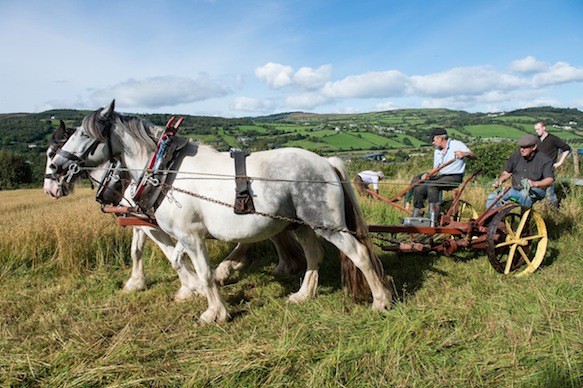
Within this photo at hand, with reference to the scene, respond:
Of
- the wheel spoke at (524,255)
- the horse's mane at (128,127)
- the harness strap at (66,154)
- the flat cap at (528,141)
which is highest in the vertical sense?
the horse's mane at (128,127)

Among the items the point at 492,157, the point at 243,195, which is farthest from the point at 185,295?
the point at 492,157

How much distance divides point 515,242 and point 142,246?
4.71 meters

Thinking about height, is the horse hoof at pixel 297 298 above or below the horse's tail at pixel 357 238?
below

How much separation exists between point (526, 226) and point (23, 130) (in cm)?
9048

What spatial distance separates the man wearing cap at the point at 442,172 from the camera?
5.26 meters

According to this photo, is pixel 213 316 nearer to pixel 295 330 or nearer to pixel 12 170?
pixel 295 330

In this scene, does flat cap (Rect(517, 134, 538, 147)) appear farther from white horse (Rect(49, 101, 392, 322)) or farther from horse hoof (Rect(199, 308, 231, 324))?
horse hoof (Rect(199, 308, 231, 324))

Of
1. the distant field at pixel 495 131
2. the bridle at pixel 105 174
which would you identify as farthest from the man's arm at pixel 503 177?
the distant field at pixel 495 131

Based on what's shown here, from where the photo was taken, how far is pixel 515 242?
4891mm

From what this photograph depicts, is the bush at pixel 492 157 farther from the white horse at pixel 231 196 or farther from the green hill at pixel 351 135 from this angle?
the white horse at pixel 231 196

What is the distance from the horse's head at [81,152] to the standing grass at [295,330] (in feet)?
4.72

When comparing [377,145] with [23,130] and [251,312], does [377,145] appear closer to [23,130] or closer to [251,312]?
[251,312]

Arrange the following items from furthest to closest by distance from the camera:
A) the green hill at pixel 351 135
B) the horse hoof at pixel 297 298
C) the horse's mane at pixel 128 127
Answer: the green hill at pixel 351 135 → the horse hoof at pixel 297 298 → the horse's mane at pixel 128 127

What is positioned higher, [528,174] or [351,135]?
[528,174]
